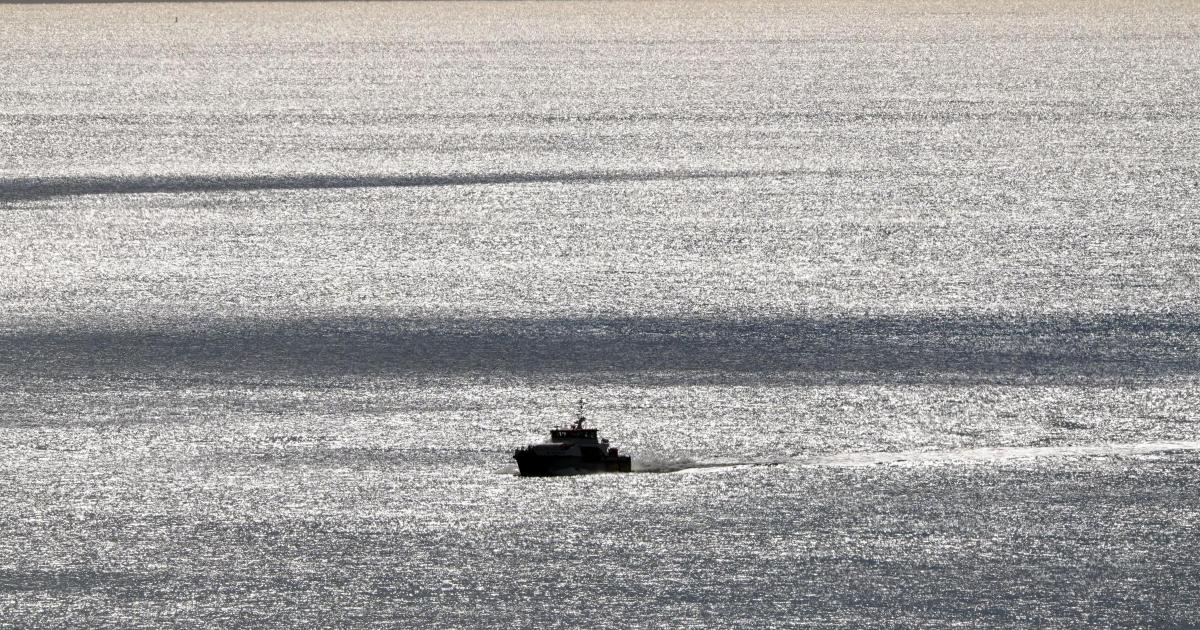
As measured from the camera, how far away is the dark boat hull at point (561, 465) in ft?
153

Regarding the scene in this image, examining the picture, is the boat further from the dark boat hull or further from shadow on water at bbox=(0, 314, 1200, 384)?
shadow on water at bbox=(0, 314, 1200, 384)

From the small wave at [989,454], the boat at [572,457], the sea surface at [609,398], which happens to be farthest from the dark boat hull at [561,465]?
the small wave at [989,454]

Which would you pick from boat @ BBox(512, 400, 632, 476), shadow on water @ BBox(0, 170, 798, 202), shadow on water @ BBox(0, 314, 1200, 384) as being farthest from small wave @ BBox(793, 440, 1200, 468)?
shadow on water @ BBox(0, 170, 798, 202)

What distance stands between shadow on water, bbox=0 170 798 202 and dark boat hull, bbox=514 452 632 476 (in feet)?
198

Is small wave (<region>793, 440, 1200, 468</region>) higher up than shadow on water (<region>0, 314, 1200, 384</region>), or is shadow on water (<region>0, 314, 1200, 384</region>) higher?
shadow on water (<region>0, 314, 1200, 384</region>)

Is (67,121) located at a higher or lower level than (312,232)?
higher

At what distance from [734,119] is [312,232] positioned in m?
68.9

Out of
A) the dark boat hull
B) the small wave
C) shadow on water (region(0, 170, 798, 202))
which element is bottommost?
the dark boat hull

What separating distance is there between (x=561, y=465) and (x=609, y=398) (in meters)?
7.52

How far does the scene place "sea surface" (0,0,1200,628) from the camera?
3988cm

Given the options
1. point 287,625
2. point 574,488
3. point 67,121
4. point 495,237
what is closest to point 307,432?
point 574,488

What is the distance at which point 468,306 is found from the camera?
6856 cm

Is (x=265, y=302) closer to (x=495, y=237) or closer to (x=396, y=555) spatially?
(x=495, y=237)

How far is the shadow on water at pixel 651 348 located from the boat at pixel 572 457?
944cm
